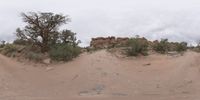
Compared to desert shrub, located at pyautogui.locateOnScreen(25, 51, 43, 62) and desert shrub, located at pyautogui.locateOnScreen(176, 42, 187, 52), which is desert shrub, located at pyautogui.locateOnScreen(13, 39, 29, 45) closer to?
desert shrub, located at pyautogui.locateOnScreen(25, 51, 43, 62)

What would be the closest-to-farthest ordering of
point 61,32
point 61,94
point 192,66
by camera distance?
point 61,94, point 192,66, point 61,32

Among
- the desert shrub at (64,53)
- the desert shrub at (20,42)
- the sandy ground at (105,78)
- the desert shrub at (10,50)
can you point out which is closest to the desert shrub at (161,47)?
the sandy ground at (105,78)

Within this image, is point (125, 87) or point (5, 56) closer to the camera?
point (125, 87)

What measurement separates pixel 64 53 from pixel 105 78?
385 centimetres

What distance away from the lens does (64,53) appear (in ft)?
95.8

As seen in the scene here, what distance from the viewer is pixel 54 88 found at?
25281 millimetres

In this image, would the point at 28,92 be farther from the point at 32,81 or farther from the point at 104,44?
the point at 104,44

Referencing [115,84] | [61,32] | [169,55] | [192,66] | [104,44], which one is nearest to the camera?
[115,84]

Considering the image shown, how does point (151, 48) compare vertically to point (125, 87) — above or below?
above

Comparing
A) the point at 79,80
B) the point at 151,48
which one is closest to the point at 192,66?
the point at 151,48

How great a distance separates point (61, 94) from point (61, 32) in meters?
8.86

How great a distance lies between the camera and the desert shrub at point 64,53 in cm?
2923

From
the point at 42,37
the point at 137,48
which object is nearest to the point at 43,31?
the point at 42,37

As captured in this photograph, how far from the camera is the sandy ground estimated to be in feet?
78.4
